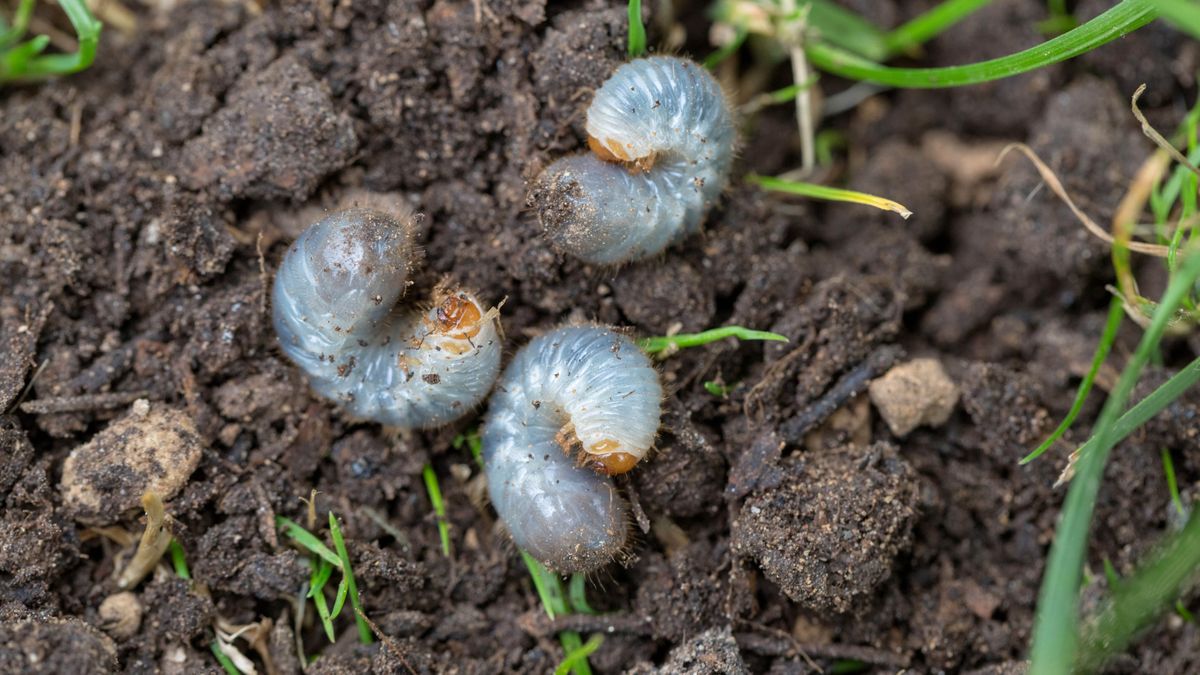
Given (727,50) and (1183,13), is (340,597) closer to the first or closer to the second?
(727,50)

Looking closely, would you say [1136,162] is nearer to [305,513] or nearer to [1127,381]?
[1127,381]

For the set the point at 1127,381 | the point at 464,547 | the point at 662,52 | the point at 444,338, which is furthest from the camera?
the point at 662,52

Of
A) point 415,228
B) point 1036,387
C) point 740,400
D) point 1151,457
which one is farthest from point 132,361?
point 1151,457

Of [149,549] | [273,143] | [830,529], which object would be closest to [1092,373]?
[830,529]

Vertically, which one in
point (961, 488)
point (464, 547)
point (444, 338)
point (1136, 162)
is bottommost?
point (961, 488)

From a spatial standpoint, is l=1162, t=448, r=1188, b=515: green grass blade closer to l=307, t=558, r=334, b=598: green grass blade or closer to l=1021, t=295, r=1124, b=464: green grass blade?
l=1021, t=295, r=1124, b=464: green grass blade

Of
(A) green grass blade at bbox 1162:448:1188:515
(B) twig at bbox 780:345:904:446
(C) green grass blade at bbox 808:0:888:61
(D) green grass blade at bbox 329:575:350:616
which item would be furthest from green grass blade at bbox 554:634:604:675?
(C) green grass blade at bbox 808:0:888:61
